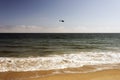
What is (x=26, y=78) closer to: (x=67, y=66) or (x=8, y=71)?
(x=8, y=71)

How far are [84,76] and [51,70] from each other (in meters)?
1.94

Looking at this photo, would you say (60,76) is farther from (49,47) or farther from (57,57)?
(49,47)

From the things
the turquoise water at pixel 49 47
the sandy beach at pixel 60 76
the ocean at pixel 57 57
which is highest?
the sandy beach at pixel 60 76

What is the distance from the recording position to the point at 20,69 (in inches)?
356

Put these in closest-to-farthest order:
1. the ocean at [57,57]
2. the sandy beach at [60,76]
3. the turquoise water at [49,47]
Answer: the sandy beach at [60,76] → the ocean at [57,57] → the turquoise water at [49,47]

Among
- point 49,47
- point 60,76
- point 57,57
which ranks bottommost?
point 49,47

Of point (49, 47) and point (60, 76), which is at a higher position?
point (60, 76)

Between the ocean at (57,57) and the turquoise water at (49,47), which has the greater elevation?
the ocean at (57,57)

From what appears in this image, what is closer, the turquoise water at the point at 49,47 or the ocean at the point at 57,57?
the ocean at the point at 57,57

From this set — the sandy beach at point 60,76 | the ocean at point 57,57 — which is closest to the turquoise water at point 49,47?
the ocean at point 57,57

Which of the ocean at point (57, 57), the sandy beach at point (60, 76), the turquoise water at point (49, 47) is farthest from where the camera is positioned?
the turquoise water at point (49, 47)

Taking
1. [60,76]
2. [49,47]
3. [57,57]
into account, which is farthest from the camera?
[49,47]

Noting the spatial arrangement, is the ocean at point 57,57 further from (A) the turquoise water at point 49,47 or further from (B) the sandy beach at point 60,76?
(B) the sandy beach at point 60,76

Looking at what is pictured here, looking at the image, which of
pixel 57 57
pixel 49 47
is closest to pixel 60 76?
pixel 57 57
